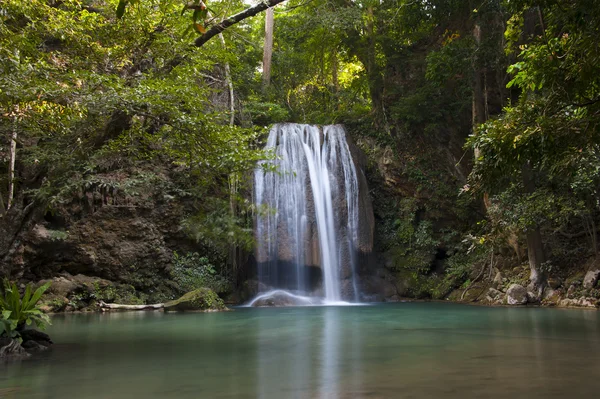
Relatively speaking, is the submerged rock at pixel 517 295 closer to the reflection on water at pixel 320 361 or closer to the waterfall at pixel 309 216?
the reflection on water at pixel 320 361

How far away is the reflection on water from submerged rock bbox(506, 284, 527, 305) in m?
4.10

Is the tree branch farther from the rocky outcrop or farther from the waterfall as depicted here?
the waterfall

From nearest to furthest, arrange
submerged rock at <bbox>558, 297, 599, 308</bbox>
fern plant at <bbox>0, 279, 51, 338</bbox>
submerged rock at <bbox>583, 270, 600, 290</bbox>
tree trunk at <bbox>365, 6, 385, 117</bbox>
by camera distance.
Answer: fern plant at <bbox>0, 279, 51, 338</bbox>
submerged rock at <bbox>558, 297, 599, 308</bbox>
submerged rock at <bbox>583, 270, 600, 290</bbox>
tree trunk at <bbox>365, 6, 385, 117</bbox>

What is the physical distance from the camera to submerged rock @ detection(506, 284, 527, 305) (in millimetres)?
13956

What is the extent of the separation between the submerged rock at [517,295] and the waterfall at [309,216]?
5622 millimetres

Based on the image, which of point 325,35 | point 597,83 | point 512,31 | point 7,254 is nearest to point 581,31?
point 597,83

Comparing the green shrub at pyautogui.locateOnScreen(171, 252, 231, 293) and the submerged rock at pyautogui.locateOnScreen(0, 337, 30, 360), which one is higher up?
the green shrub at pyautogui.locateOnScreen(171, 252, 231, 293)

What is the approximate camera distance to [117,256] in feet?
53.9

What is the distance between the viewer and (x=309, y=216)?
18656 mm

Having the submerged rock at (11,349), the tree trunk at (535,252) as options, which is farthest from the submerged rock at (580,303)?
the submerged rock at (11,349)

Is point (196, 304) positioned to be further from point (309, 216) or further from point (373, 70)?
point (373, 70)

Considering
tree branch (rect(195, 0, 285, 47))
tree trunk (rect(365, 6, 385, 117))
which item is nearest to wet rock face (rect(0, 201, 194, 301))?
tree branch (rect(195, 0, 285, 47))

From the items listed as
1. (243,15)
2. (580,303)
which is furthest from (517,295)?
(243,15)

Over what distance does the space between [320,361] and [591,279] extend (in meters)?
10.4
